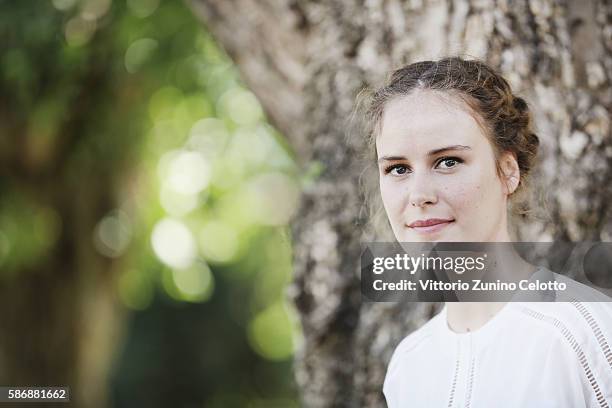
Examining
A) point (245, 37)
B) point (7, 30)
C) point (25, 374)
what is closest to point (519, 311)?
point (245, 37)

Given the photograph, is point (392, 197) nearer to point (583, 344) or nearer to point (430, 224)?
point (430, 224)

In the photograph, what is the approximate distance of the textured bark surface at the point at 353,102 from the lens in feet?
4.18

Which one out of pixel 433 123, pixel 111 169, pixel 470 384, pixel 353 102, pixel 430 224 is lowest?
pixel 470 384

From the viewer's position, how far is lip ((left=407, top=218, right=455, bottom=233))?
1150 mm

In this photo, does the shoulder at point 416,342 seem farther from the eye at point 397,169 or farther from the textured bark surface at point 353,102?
the eye at point 397,169

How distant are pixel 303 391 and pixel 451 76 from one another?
72 centimetres

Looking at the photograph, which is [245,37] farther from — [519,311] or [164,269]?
[164,269]

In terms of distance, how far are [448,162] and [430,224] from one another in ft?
0.35

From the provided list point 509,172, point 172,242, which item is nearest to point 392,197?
point 509,172

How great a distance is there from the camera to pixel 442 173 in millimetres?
1125

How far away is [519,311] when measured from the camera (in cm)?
106

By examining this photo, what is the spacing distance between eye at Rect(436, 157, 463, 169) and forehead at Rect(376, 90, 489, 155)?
2cm

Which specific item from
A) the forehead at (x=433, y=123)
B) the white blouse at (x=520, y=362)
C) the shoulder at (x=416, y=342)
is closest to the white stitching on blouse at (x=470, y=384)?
the white blouse at (x=520, y=362)

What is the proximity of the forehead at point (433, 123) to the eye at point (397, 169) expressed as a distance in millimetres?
26
